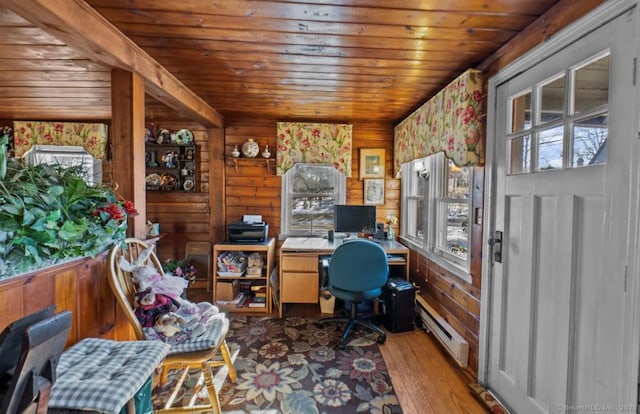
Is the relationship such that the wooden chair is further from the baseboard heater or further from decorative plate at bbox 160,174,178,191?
decorative plate at bbox 160,174,178,191

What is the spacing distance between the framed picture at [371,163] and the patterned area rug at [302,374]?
5.80 feet

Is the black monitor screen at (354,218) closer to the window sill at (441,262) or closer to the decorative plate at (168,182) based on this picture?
the window sill at (441,262)

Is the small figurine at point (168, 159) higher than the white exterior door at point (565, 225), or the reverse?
the small figurine at point (168, 159)

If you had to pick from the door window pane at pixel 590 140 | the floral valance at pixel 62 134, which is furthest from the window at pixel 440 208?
the floral valance at pixel 62 134

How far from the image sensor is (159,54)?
1.76 metres

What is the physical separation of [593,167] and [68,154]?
4.85 metres

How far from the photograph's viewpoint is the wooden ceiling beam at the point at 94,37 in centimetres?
113

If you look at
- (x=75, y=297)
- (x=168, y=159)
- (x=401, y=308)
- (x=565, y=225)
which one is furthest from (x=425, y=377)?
(x=168, y=159)

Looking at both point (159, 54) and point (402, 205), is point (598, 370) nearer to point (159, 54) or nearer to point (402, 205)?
point (402, 205)

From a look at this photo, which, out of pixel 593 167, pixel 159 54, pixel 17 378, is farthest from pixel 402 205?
pixel 17 378

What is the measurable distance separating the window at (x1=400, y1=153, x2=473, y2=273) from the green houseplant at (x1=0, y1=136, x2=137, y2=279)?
2219 mm

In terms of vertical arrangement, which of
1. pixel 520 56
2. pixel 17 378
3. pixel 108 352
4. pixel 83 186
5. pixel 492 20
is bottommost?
pixel 108 352

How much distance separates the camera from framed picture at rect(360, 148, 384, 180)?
3363mm

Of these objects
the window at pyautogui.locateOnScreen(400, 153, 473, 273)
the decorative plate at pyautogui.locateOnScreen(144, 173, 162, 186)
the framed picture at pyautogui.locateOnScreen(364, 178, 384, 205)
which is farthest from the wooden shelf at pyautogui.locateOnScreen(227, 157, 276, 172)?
the window at pyautogui.locateOnScreen(400, 153, 473, 273)
